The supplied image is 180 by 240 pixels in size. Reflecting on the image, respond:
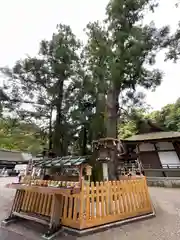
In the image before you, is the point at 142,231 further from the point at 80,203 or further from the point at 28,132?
the point at 28,132

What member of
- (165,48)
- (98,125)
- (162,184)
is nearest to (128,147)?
(162,184)

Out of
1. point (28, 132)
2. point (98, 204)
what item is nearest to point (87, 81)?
point (28, 132)

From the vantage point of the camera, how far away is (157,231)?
3.15 meters

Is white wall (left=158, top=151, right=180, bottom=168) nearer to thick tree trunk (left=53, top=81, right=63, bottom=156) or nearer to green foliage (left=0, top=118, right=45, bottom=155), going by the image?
thick tree trunk (left=53, top=81, right=63, bottom=156)

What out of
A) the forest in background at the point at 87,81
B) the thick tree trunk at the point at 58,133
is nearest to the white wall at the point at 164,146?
the forest in background at the point at 87,81

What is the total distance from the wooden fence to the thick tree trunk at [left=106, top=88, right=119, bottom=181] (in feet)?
3.76

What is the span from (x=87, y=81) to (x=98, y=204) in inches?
299

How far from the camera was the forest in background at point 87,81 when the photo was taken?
695cm

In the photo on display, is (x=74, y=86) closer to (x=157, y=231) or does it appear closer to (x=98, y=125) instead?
(x=98, y=125)

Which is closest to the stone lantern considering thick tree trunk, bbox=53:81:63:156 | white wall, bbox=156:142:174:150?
thick tree trunk, bbox=53:81:63:156

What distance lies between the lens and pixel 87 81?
9.62 meters

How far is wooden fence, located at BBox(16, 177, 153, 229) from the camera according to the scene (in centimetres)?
326

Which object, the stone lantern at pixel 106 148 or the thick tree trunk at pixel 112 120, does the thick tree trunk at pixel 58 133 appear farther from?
the stone lantern at pixel 106 148

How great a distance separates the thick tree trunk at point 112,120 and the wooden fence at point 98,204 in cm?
115
